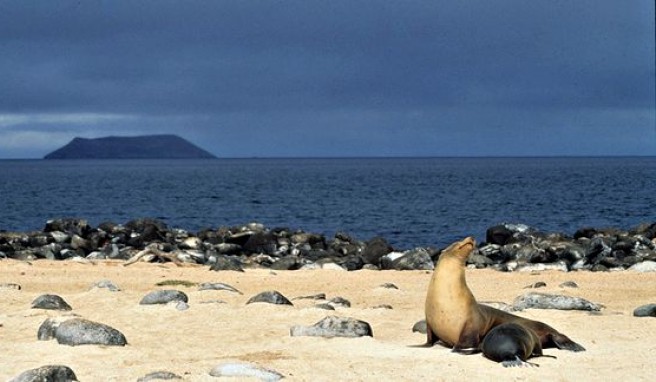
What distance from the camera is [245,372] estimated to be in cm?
933

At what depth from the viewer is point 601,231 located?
36.6 meters

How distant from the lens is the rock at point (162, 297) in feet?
46.0

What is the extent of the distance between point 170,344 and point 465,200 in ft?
206

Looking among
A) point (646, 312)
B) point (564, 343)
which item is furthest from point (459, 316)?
point (646, 312)

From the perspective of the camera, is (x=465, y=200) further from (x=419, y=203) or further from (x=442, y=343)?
(x=442, y=343)

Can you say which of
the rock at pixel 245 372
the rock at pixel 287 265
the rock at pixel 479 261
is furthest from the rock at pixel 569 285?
the rock at pixel 245 372

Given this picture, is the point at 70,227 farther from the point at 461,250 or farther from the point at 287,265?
the point at 461,250

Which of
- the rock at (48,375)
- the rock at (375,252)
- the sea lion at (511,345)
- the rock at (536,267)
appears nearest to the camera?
the rock at (48,375)

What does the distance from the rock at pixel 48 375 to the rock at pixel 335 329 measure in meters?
3.21

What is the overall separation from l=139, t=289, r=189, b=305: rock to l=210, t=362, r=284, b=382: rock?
4696 mm

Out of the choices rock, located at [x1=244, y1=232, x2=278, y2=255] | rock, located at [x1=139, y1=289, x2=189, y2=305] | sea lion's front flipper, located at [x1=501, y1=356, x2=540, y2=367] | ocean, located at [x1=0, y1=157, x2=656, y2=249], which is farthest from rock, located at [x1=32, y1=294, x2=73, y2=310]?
ocean, located at [x1=0, y1=157, x2=656, y2=249]

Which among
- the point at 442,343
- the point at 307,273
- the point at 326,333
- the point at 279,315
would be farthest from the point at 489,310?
the point at 307,273

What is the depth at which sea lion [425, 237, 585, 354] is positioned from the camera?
10.7 meters

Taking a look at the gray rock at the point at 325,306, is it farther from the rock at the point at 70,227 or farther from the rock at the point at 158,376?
the rock at the point at 70,227
